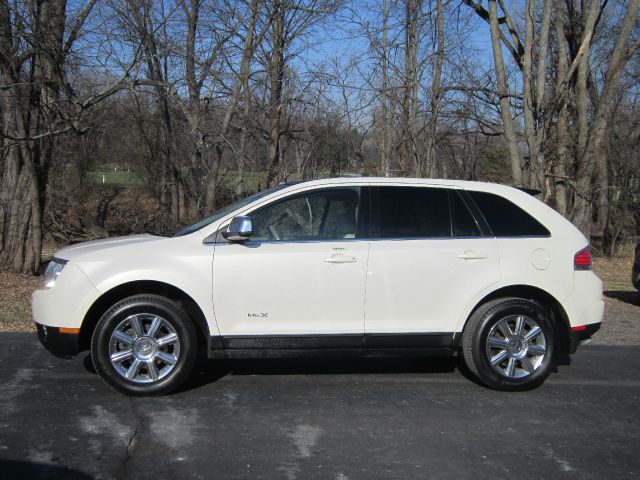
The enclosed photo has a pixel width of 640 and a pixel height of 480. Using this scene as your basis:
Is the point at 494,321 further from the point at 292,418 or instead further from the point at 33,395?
the point at 33,395

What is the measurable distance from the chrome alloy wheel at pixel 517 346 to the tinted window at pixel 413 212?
951 mm

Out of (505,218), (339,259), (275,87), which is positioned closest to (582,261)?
(505,218)

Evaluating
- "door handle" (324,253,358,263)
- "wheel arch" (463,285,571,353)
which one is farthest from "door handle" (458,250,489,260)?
"door handle" (324,253,358,263)

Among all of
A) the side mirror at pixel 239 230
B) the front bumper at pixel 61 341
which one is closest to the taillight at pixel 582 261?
the side mirror at pixel 239 230

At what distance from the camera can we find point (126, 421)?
189 inches

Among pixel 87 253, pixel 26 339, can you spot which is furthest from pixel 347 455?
pixel 26 339

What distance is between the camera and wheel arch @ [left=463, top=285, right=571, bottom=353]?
578 cm

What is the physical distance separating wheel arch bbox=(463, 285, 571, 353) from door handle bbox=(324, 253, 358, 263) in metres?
1.15

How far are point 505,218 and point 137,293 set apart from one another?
3.29 m

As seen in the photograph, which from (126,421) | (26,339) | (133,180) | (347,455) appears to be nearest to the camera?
(347,455)

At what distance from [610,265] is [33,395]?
1444cm

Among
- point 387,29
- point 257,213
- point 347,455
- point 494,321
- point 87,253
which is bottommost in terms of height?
point 347,455

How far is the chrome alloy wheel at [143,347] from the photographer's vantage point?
17.4 ft

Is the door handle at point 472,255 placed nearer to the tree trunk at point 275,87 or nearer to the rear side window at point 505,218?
the rear side window at point 505,218
